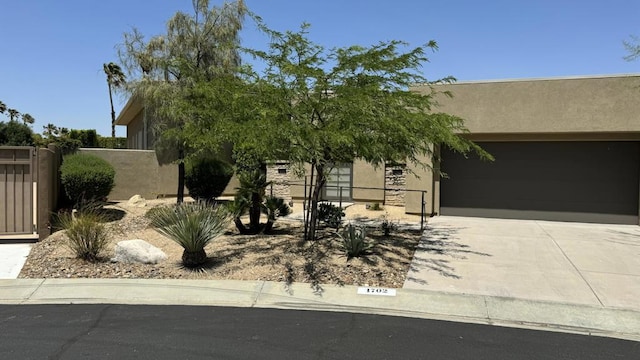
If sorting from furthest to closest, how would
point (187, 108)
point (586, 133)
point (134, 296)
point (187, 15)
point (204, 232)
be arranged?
point (187, 15), point (586, 133), point (187, 108), point (204, 232), point (134, 296)

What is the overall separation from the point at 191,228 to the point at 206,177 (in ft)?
26.2

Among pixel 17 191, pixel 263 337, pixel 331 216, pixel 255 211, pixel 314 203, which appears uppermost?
pixel 17 191

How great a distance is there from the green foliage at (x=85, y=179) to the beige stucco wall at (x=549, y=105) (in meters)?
10.7

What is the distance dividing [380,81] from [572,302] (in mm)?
5084

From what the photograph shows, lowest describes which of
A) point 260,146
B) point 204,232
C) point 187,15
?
point 204,232

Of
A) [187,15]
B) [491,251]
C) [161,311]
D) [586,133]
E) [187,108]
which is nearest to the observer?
[161,311]

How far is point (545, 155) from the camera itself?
1548cm

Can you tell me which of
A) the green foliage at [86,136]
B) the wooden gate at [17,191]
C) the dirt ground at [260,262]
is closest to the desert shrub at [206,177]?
the dirt ground at [260,262]

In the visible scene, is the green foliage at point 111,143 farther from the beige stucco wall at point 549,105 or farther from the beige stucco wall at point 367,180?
the beige stucco wall at point 549,105

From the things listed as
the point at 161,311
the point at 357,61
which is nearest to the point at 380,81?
the point at 357,61

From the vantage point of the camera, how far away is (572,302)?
7.16 m

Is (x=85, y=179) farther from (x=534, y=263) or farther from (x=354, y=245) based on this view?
(x=534, y=263)

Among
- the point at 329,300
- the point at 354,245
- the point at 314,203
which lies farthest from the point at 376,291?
the point at 314,203

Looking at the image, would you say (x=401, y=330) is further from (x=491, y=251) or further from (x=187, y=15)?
(x=187, y=15)
